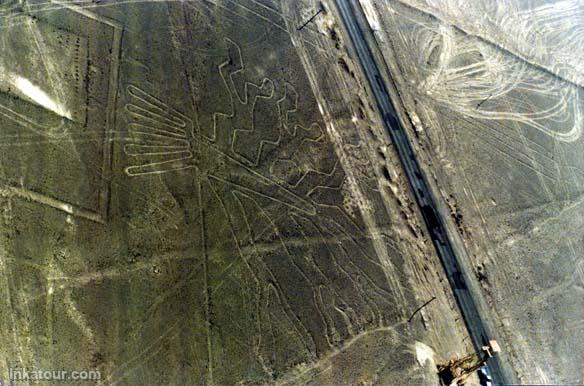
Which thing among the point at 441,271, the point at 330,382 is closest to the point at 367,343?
the point at 330,382

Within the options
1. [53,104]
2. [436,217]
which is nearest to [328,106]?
[436,217]

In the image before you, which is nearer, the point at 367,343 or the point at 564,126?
the point at 367,343

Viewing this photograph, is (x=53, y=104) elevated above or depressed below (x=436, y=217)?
above

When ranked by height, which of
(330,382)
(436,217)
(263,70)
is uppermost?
(263,70)

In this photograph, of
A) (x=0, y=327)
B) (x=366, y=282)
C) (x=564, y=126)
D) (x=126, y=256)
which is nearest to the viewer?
(x=0, y=327)

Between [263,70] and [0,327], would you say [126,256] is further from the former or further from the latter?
[263,70]

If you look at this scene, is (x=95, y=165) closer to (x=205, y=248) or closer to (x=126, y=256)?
(x=126, y=256)

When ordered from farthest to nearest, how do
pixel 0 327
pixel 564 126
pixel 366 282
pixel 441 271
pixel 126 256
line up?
pixel 564 126
pixel 441 271
pixel 366 282
pixel 126 256
pixel 0 327
